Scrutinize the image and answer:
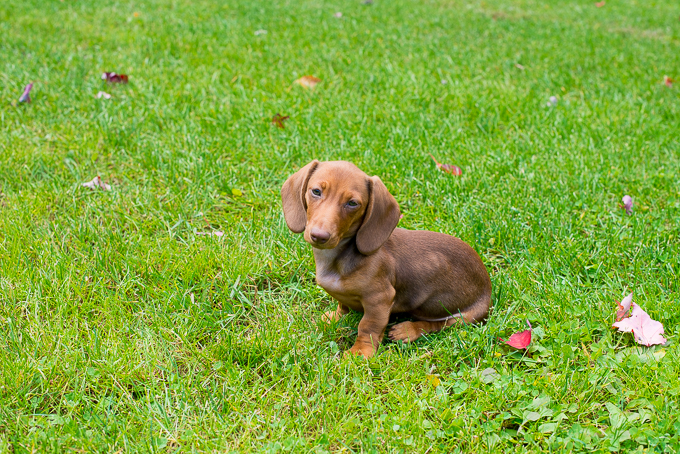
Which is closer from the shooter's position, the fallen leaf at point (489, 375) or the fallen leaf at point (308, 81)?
the fallen leaf at point (489, 375)

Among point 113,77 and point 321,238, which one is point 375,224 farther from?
point 113,77

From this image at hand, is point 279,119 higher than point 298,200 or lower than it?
lower

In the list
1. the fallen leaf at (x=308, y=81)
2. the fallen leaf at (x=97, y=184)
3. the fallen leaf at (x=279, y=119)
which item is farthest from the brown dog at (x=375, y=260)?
the fallen leaf at (x=308, y=81)

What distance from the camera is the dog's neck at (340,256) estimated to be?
8.75 feet

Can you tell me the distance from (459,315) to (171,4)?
6.68 metres

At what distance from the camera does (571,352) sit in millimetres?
2613

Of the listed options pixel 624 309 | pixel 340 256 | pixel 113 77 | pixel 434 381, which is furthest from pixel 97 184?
pixel 624 309

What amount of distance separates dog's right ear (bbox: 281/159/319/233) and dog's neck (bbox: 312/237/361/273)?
172 mm

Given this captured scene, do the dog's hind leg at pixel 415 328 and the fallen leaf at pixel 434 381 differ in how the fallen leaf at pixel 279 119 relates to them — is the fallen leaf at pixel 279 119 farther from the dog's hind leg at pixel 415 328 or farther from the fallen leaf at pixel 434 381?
the fallen leaf at pixel 434 381

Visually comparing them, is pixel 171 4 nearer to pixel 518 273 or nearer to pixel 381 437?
pixel 518 273

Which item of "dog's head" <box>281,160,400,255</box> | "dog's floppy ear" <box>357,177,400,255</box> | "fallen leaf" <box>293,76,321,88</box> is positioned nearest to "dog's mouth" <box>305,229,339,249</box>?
"dog's head" <box>281,160,400,255</box>

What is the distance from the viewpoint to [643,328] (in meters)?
2.72

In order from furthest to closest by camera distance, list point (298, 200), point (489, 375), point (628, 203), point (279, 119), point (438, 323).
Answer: point (279, 119) → point (628, 203) → point (438, 323) → point (298, 200) → point (489, 375)

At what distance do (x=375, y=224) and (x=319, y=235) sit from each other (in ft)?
1.10
